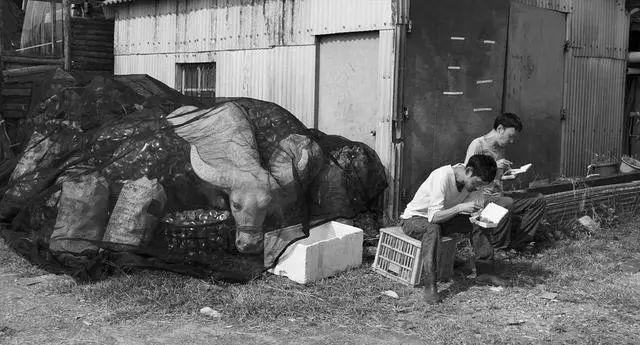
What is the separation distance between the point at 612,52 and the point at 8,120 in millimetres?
9964

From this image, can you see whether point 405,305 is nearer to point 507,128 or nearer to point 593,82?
point 507,128

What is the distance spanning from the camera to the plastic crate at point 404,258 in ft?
21.7

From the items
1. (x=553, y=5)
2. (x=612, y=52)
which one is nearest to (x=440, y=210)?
(x=553, y=5)

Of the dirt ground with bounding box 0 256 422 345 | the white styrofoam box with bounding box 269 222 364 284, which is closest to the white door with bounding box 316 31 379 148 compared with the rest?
the white styrofoam box with bounding box 269 222 364 284

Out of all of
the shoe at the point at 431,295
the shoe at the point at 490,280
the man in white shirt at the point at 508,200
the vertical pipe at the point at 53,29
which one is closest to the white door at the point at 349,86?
the man in white shirt at the point at 508,200

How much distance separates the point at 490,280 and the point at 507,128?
1.78m

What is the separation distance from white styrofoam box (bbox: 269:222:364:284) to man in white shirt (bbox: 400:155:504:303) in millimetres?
691

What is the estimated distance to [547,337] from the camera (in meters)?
5.45

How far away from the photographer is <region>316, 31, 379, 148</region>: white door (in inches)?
343

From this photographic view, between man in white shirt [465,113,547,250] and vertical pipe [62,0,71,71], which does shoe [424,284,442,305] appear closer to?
man in white shirt [465,113,547,250]

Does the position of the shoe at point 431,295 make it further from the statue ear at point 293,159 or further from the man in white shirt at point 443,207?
the statue ear at point 293,159

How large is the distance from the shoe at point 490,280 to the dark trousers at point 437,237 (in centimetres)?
14

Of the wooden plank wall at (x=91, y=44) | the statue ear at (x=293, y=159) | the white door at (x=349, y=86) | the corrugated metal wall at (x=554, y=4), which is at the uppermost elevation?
the corrugated metal wall at (x=554, y=4)

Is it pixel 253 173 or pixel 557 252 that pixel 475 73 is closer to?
pixel 557 252
